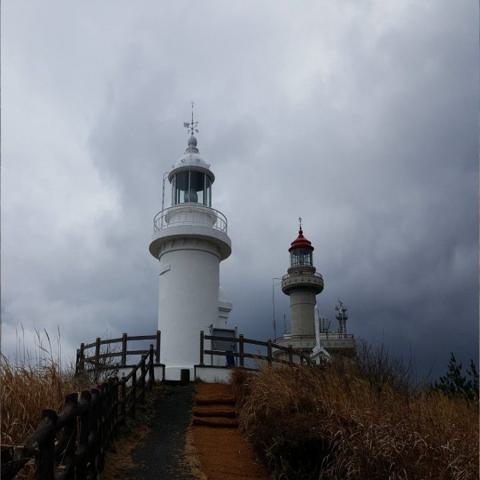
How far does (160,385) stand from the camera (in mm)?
16000

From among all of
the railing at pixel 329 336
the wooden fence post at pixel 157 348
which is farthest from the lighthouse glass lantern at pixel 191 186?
the railing at pixel 329 336

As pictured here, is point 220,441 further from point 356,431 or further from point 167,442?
point 356,431

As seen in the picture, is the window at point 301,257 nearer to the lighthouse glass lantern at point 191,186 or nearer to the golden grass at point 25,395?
the lighthouse glass lantern at point 191,186

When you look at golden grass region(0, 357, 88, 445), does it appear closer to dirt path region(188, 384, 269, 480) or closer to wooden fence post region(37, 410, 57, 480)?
wooden fence post region(37, 410, 57, 480)

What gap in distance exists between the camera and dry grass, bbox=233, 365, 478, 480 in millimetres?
6844

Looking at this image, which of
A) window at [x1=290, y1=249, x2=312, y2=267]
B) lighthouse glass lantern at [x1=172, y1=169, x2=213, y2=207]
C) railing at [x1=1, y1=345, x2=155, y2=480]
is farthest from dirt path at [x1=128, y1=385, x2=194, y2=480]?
window at [x1=290, y1=249, x2=312, y2=267]

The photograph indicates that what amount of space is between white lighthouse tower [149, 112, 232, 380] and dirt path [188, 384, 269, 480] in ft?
12.9

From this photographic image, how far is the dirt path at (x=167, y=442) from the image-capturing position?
804 centimetres

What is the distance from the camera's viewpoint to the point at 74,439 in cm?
594

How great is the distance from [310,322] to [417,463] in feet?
119

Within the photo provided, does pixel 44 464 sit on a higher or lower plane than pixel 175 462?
higher

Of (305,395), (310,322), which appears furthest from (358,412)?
(310,322)

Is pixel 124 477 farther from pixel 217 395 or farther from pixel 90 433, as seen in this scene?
pixel 217 395

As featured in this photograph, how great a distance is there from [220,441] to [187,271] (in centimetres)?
949
